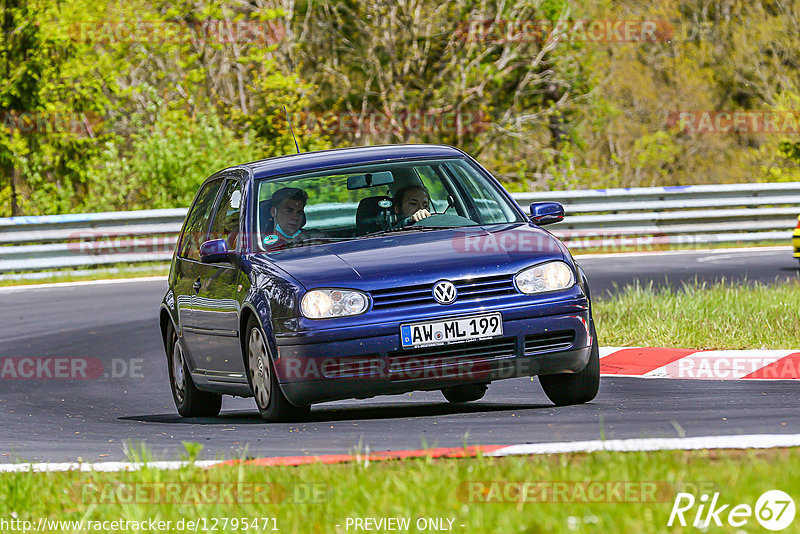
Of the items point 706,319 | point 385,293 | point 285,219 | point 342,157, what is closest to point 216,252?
point 285,219

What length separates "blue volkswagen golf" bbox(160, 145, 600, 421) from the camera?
7.30 meters

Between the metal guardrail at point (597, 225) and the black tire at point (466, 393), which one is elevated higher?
the black tire at point (466, 393)

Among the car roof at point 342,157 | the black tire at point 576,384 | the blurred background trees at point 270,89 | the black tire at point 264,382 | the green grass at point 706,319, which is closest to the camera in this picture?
the black tire at point 264,382

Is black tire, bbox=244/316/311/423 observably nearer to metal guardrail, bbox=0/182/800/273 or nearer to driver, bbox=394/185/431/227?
driver, bbox=394/185/431/227

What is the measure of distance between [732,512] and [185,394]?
560 centimetres

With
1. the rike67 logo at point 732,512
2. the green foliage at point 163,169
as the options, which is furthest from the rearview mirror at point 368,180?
the green foliage at point 163,169

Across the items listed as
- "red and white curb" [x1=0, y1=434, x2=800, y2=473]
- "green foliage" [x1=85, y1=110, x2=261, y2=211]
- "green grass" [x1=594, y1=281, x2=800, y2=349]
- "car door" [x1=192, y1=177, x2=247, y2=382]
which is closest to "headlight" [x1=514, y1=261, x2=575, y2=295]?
"red and white curb" [x1=0, y1=434, x2=800, y2=473]

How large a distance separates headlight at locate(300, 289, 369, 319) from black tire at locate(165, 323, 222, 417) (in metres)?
2.07

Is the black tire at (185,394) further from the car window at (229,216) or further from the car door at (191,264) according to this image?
the car window at (229,216)

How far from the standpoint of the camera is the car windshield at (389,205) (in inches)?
329

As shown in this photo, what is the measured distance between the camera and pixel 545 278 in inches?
297

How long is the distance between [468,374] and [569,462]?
201cm

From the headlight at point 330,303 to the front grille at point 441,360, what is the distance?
12.9 inches

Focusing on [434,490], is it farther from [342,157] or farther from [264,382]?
[342,157]
